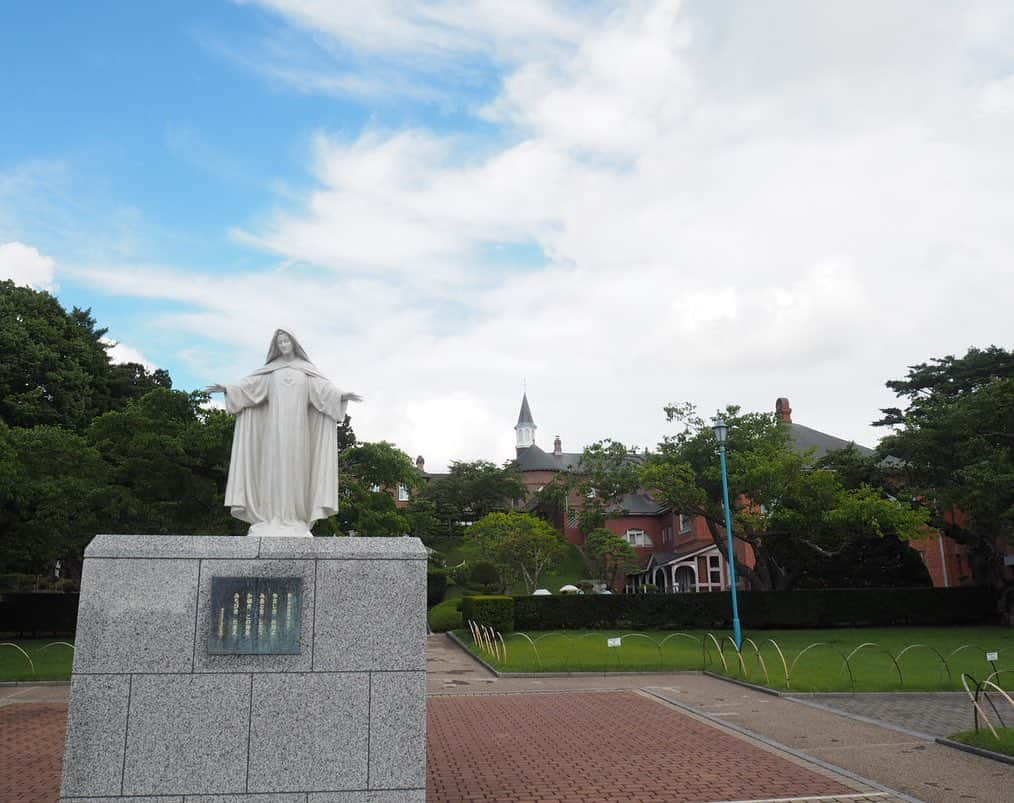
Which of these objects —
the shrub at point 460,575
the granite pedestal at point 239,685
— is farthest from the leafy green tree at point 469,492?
the granite pedestal at point 239,685

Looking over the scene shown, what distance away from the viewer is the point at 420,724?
6211 mm

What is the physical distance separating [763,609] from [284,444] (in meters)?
27.2

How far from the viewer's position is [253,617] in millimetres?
6262

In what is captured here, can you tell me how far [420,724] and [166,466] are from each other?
19.5 meters

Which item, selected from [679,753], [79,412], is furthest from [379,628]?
[79,412]

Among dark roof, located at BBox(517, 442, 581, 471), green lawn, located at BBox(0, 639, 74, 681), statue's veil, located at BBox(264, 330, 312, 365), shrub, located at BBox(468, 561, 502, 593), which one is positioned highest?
dark roof, located at BBox(517, 442, 581, 471)

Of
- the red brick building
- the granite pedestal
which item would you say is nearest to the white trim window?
the red brick building

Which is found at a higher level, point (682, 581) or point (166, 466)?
point (166, 466)

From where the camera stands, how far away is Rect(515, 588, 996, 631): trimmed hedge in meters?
29.7

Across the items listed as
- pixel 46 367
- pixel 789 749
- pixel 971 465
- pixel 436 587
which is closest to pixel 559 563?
pixel 436 587

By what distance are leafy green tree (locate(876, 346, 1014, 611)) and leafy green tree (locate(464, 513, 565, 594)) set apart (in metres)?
14.9

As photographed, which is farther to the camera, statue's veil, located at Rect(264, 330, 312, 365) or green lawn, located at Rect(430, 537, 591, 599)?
green lawn, located at Rect(430, 537, 591, 599)

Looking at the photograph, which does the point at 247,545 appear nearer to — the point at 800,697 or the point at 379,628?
the point at 379,628

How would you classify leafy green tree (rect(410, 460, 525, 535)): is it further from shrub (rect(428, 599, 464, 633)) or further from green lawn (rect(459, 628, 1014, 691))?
green lawn (rect(459, 628, 1014, 691))
